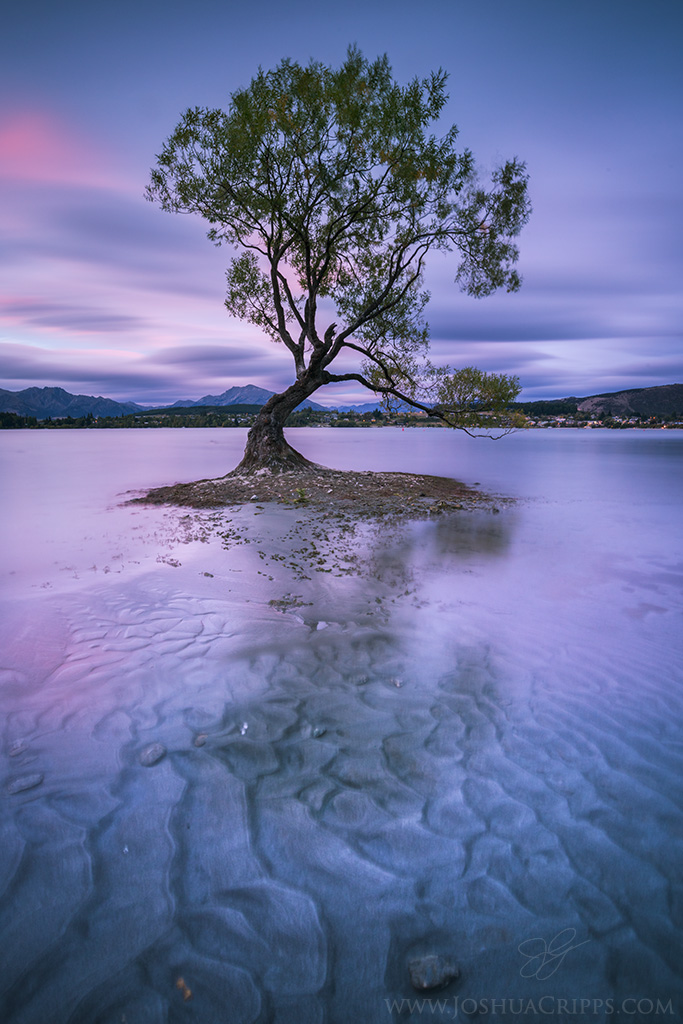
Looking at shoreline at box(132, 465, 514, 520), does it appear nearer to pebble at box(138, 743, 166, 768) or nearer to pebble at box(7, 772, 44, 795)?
pebble at box(138, 743, 166, 768)

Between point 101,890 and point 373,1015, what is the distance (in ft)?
4.40

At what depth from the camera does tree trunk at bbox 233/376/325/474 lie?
50.9 ft

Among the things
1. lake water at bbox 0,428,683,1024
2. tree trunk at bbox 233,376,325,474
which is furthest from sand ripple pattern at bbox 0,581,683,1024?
tree trunk at bbox 233,376,325,474

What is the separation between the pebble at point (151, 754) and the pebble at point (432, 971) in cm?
189

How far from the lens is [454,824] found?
8.89ft

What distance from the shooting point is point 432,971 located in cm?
201

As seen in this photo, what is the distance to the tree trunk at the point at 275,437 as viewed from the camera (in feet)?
50.9

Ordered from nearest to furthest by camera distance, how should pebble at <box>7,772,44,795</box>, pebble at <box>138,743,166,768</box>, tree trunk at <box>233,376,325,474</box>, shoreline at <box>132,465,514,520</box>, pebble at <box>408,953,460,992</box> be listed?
pebble at <box>408,953,460,992</box>, pebble at <box>7,772,44,795</box>, pebble at <box>138,743,166,768</box>, shoreline at <box>132,465,514,520</box>, tree trunk at <box>233,376,325,474</box>

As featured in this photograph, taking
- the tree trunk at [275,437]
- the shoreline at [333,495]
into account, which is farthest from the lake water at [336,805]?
the tree trunk at [275,437]

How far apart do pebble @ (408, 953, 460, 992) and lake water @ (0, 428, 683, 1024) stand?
0.03 meters

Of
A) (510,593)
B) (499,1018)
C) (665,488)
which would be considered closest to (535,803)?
(499,1018)

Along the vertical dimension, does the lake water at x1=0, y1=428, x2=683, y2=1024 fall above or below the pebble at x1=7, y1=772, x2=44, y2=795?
below
